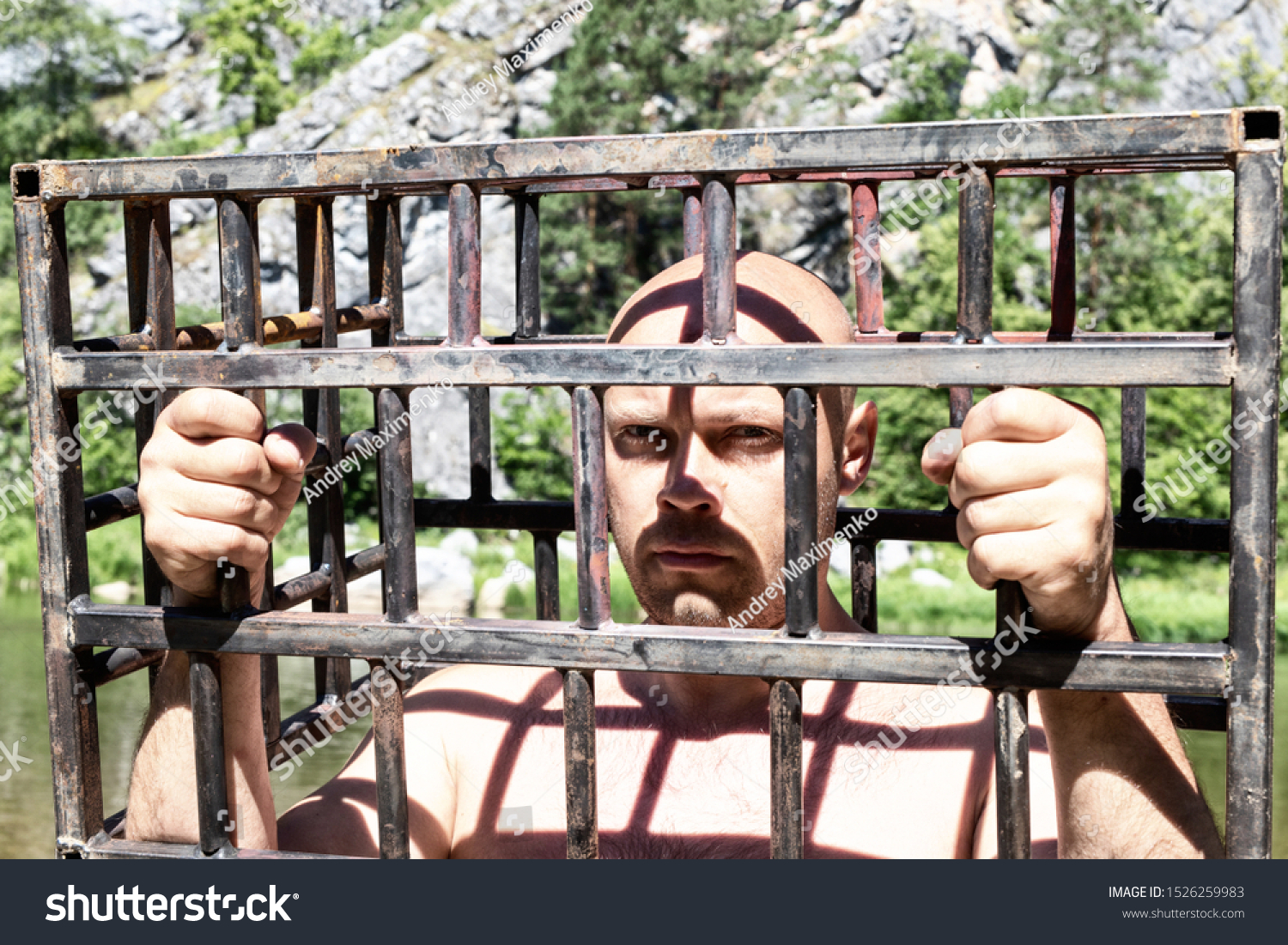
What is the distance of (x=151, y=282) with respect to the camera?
1608mm

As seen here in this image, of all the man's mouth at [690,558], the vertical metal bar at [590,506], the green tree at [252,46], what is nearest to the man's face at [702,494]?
the man's mouth at [690,558]

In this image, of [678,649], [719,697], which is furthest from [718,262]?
[719,697]

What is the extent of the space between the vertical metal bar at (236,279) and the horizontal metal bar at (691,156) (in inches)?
1.3

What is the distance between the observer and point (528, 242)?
2.43 m

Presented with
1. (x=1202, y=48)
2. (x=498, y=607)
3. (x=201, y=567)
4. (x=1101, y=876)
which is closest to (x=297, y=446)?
(x=201, y=567)

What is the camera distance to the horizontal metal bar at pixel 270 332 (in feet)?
5.26

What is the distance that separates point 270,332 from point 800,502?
3.27 ft

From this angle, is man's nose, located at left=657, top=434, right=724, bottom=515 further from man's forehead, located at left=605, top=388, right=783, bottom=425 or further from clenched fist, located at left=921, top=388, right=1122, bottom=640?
clenched fist, located at left=921, top=388, right=1122, bottom=640

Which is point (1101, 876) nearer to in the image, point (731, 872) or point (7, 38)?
point (731, 872)

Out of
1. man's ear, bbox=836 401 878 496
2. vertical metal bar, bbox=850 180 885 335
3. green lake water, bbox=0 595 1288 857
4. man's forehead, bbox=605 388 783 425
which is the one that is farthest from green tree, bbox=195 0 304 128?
man's forehead, bbox=605 388 783 425

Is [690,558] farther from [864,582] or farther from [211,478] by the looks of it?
[864,582]

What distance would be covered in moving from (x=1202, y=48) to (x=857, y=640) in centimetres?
3370

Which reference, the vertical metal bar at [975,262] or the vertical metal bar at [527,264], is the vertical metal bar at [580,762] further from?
the vertical metal bar at [527,264]

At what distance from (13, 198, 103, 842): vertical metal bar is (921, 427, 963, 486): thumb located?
3.14ft
